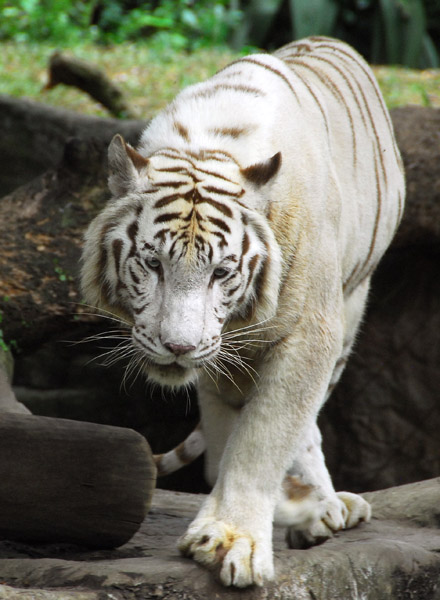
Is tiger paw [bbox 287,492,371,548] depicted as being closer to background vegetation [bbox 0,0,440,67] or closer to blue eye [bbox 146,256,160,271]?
blue eye [bbox 146,256,160,271]

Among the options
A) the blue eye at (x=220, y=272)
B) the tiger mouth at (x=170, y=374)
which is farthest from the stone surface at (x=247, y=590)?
the blue eye at (x=220, y=272)

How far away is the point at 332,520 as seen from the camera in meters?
3.10

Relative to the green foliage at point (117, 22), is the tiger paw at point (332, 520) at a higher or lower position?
lower

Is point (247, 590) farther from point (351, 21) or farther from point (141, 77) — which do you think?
point (351, 21)

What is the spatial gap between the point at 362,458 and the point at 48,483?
11.9 feet

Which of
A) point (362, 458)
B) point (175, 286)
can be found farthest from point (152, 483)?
point (362, 458)

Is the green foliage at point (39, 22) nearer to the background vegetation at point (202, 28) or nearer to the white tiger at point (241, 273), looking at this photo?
the background vegetation at point (202, 28)

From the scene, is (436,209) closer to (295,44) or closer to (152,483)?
(295,44)

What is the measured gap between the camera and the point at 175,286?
94.6 inches

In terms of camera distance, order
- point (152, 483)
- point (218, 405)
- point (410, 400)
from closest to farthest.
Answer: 1. point (152, 483)
2. point (218, 405)
3. point (410, 400)

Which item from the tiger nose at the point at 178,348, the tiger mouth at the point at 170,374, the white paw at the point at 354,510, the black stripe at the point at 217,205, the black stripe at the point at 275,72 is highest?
the black stripe at the point at 275,72

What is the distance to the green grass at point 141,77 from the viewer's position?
22.2 ft

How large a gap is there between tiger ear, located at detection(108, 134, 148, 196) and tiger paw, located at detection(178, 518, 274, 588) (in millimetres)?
988

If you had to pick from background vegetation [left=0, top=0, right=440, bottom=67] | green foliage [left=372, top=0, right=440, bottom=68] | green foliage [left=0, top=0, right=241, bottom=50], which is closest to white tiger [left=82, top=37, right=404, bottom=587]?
green foliage [left=0, top=0, right=241, bottom=50]
